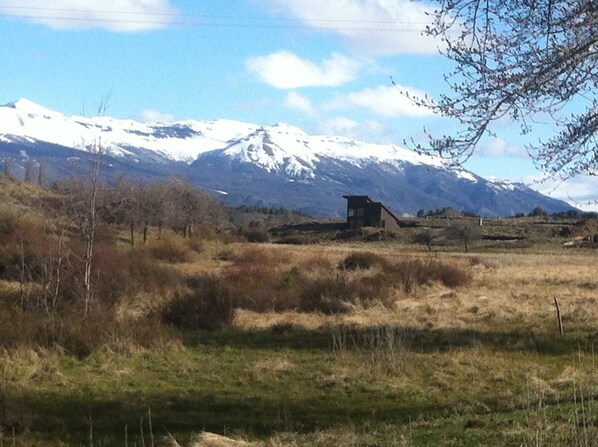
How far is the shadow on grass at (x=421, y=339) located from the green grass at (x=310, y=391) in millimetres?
81

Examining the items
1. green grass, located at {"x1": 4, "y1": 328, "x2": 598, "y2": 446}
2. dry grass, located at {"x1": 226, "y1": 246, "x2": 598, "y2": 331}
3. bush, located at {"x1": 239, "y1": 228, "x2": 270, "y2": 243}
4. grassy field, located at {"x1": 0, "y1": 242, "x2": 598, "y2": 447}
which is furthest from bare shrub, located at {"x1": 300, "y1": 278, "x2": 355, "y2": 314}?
bush, located at {"x1": 239, "y1": 228, "x2": 270, "y2": 243}

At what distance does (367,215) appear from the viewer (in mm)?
103938

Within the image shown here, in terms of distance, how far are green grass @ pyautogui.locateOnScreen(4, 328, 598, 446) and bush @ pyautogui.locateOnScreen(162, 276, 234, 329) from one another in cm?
229

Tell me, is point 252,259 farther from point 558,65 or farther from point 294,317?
point 558,65

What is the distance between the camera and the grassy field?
8.98 metres

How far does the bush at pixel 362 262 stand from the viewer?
34688mm

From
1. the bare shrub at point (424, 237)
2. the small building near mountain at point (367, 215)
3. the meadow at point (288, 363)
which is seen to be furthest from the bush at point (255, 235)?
the meadow at point (288, 363)

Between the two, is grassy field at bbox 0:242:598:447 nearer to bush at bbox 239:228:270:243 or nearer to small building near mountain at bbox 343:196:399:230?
bush at bbox 239:228:270:243

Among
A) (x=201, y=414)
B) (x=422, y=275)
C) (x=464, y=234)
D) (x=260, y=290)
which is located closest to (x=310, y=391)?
(x=201, y=414)

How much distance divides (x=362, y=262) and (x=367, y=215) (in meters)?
68.9

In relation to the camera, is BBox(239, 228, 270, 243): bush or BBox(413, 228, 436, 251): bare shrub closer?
BBox(239, 228, 270, 243): bush

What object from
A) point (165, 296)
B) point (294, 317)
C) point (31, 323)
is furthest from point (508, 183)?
point (165, 296)

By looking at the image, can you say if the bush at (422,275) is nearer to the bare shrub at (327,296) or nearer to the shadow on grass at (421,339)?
the bare shrub at (327,296)

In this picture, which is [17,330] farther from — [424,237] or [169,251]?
[424,237]
